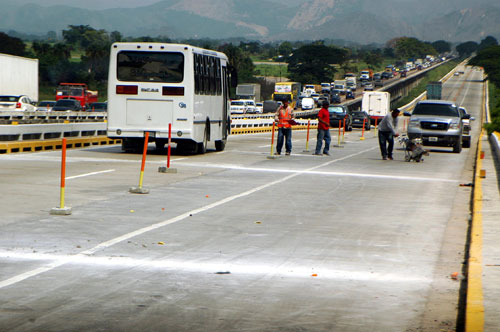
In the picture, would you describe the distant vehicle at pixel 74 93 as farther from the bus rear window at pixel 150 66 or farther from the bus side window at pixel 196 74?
the bus side window at pixel 196 74

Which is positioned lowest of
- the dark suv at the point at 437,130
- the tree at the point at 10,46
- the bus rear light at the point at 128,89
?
the dark suv at the point at 437,130

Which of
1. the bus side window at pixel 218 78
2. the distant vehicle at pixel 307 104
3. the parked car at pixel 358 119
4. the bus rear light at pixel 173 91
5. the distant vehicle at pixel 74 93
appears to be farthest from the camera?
the distant vehicle at pixel 307 104

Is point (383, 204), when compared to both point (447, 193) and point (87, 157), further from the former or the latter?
point (87, 157)

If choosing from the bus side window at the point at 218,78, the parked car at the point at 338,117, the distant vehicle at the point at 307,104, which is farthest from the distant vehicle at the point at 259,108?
the bus side window at the point at 218,78

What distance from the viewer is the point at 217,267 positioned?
8.59m

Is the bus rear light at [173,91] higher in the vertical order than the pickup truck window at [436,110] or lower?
higher

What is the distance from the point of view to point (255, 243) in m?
10.2

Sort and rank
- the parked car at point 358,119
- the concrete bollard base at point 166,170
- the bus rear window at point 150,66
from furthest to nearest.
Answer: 1. the parked car at point 358,119
2. the bus rear window at point 150,66
3. the concrete bollard base at point 166,170

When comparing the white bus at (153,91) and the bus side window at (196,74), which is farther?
the bus side window at (196,74)

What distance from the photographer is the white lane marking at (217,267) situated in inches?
328

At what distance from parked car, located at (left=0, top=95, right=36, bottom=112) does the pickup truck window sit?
27.2 meters

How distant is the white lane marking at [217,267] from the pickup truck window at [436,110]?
2604 centimetres

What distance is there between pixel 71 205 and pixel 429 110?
23.3 metres

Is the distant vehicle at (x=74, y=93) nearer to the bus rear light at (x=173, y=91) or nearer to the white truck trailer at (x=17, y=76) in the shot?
the white truck trailer at (x=17, y=76)
